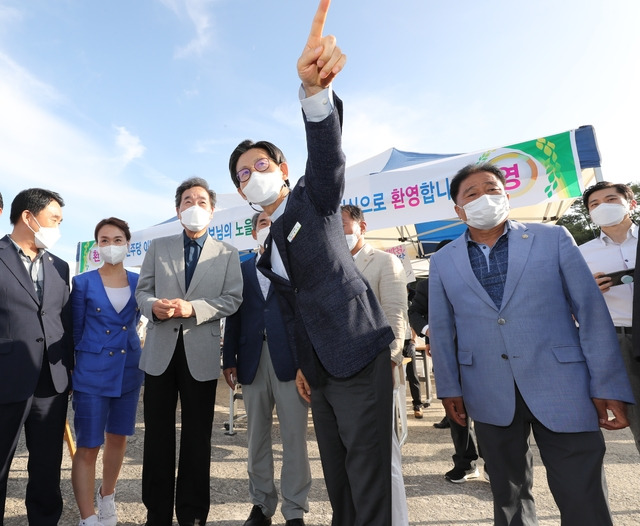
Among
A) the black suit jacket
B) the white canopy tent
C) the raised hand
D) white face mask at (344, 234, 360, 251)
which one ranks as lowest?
the black suit jacket

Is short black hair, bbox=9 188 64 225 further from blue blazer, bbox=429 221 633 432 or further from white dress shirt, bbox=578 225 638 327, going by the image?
white dress shirt, bbox=578 225 638 327

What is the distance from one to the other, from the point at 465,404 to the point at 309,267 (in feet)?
3.23

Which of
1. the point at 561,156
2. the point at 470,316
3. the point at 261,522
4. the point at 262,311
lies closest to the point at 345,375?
the point at 470,316

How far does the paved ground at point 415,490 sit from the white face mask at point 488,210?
1831 millimetres

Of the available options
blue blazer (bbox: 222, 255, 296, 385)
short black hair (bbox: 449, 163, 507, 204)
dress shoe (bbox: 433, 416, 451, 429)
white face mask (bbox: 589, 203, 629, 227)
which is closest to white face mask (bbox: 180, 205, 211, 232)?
blue blazer (bbox: 222, 255, 296, 385)

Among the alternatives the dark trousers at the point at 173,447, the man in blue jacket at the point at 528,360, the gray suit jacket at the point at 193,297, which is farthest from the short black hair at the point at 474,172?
the dark trousers at the point at 173,447

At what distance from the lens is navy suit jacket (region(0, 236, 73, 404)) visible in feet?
6.77

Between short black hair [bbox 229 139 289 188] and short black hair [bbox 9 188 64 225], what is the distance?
1.32 meters

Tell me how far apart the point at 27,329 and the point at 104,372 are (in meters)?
0.50

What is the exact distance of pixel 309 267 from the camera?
1.48 metres

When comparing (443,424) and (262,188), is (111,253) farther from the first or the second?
(443,424)

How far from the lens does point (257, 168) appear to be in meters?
1.74

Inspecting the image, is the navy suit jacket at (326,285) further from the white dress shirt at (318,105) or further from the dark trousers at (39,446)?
the dark trousers at (39,446)

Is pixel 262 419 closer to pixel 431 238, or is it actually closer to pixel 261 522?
pixel 261 522
